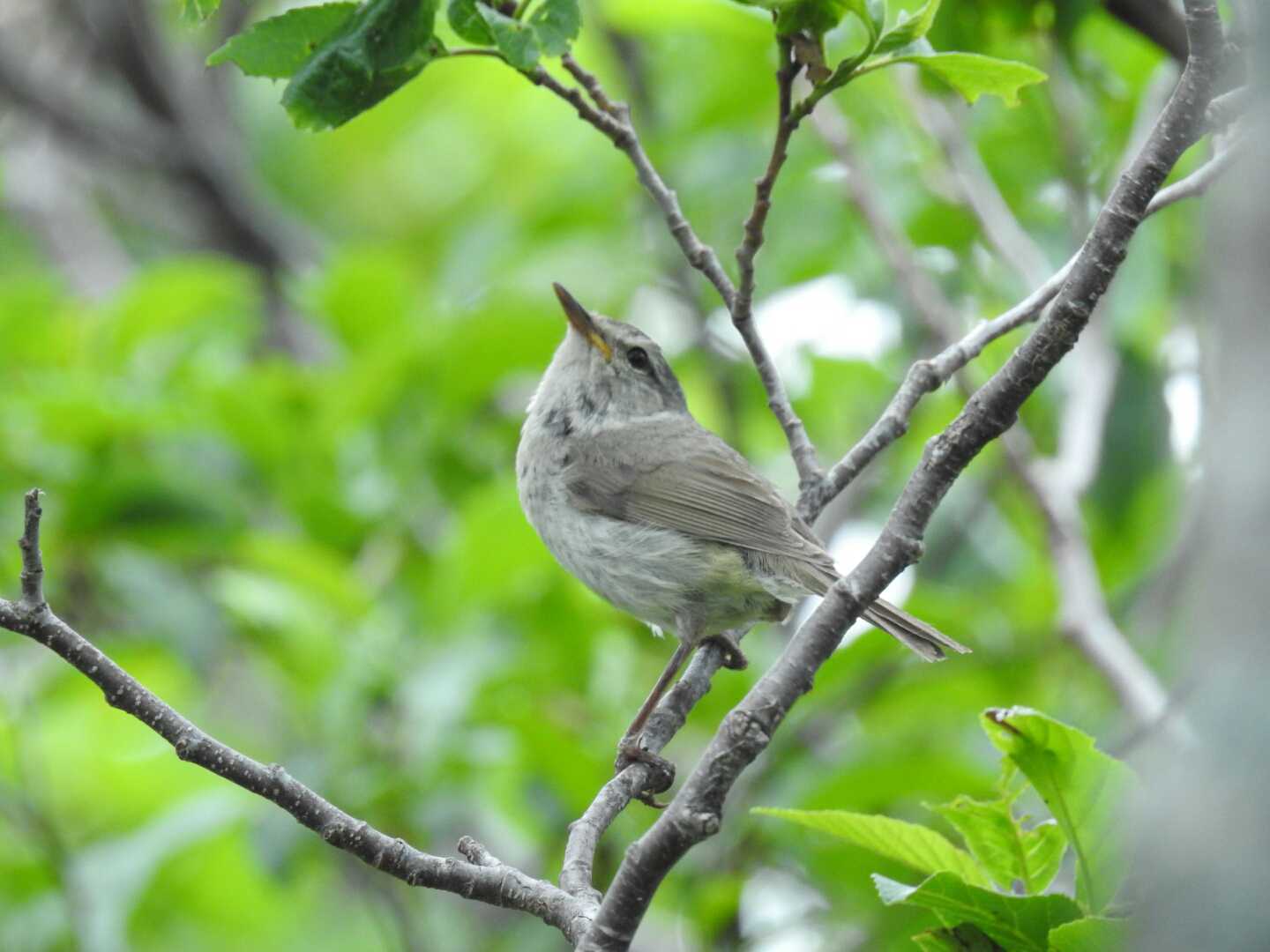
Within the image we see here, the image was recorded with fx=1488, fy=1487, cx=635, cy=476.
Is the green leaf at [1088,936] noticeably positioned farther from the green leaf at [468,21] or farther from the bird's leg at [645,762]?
the green leaf at [468,21]

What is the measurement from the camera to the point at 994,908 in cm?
260

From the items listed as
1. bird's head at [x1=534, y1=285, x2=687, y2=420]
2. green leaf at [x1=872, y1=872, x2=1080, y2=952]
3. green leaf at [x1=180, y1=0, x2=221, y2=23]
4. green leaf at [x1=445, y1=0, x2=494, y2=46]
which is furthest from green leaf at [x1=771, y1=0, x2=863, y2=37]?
bird's head at [x1=534, y1=285, x2=687, y2=420]

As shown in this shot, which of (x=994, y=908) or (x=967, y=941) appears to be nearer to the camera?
(x=994, y=908)

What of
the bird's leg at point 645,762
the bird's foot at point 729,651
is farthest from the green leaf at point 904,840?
the bird's foot at point 729,651

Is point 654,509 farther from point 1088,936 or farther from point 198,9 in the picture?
point 1088,936

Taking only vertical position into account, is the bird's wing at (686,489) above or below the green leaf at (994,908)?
above

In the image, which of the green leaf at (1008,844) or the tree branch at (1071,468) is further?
the tree branch at (1071,468)

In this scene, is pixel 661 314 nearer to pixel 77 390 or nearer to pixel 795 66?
pixel 77 390

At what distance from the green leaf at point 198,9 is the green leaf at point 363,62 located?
0.71 ft

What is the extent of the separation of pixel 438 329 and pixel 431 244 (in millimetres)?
5043

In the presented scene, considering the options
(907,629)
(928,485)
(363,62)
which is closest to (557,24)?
(363,62)

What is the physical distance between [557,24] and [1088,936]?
6.22 ft

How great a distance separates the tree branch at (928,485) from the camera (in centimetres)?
235

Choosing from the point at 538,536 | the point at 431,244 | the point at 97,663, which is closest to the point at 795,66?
the point at 97,663
